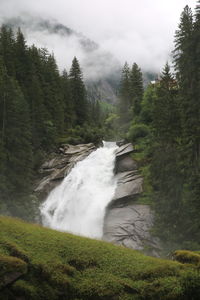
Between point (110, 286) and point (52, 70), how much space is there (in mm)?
55799

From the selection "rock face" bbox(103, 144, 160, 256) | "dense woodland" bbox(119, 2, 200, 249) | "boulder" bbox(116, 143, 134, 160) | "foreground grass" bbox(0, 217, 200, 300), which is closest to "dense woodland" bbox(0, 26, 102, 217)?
"rock face" bbox(103, 144, 160, 256)

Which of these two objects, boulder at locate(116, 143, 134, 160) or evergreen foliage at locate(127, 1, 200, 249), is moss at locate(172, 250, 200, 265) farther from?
boulder at locate(116, 143, 134, 160)

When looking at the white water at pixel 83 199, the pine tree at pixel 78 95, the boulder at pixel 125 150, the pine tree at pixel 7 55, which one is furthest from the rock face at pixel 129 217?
the pine tree at pixel 78 95

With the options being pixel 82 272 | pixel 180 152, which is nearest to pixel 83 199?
pixel 180 152

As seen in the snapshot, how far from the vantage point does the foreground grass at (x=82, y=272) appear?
341 inches

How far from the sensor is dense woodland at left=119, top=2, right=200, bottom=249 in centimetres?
2432

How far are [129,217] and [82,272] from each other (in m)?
20.7

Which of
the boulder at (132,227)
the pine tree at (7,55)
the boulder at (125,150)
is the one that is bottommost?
the boulder at (132,227)

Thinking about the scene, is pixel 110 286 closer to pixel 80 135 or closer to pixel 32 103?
pixel 32 103

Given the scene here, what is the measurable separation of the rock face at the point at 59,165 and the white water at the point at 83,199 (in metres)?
0.90

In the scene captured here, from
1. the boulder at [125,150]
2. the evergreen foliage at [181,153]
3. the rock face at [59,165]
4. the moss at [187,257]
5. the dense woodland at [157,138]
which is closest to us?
the moss at [187,257]

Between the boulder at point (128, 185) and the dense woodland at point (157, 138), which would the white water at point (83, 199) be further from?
the dense woodland at point (157, 138)

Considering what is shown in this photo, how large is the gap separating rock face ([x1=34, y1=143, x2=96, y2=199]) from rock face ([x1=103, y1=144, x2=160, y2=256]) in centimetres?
772

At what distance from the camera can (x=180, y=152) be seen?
27.7 meters
